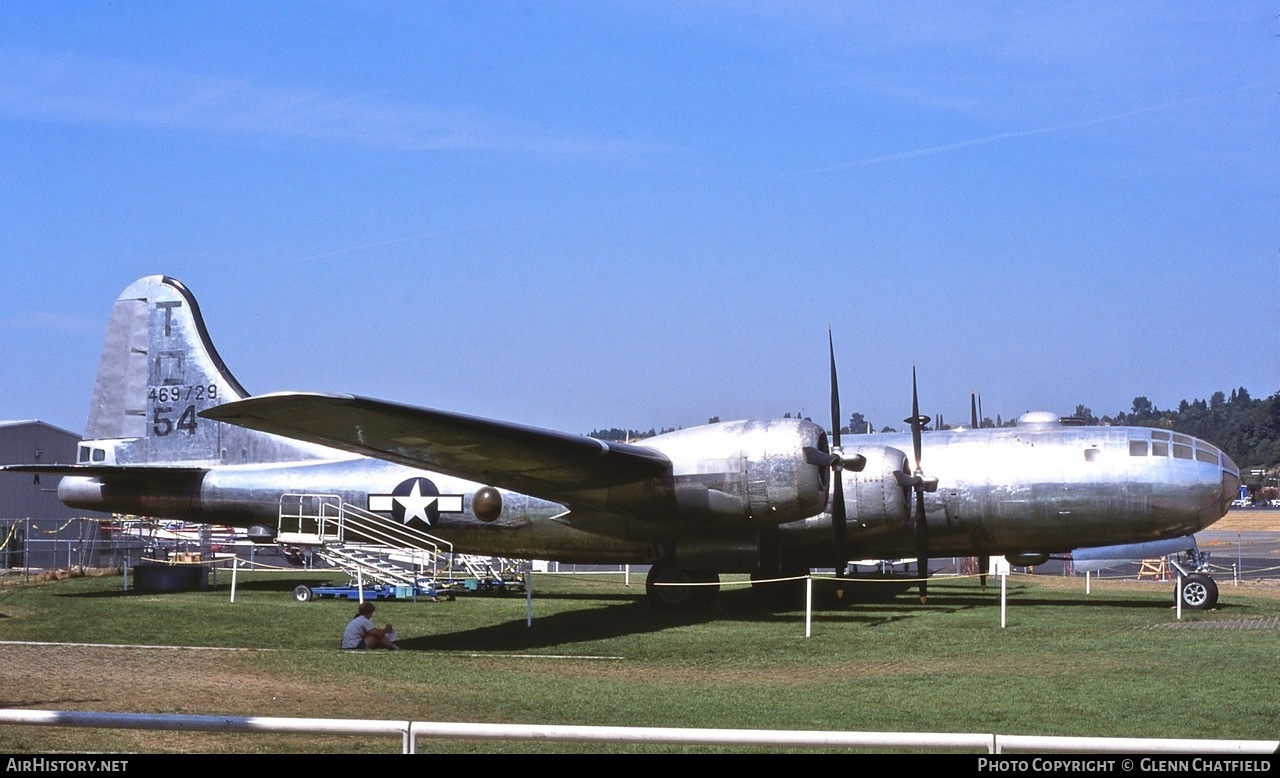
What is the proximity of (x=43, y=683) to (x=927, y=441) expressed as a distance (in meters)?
16.0

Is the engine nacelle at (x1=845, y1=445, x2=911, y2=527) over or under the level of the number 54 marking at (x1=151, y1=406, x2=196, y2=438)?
under

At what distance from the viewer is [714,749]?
→ 9.88 meters

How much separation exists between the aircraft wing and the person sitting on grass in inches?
106

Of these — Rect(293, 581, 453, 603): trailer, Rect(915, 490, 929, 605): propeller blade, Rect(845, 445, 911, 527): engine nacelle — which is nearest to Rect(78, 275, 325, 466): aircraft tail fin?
Rect(293, 581, 453, 603): trailer

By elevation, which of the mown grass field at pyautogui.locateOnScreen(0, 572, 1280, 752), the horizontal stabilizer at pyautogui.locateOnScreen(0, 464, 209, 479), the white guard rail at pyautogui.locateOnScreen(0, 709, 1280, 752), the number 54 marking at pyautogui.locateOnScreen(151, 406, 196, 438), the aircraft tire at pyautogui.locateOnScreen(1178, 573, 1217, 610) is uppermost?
the number 54 marking at pyautogui.locateOnScreen(151, 406, 196, 438)

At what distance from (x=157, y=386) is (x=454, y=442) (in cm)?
1169

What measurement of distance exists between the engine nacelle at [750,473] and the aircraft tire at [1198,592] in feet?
23.1

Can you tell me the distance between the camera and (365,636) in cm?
1731

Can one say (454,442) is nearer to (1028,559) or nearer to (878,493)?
(878,493)

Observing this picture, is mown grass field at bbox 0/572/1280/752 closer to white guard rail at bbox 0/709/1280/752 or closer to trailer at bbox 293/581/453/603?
trailer at bbox 293/581/453/603

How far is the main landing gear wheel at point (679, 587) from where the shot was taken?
A: 2250 centimetres

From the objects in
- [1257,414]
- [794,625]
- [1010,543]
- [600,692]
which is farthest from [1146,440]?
[1257,414]

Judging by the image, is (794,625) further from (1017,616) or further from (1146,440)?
(1146,440)

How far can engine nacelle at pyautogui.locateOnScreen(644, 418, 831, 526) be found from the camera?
20.4 metres
